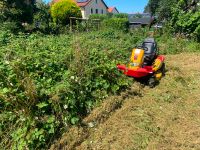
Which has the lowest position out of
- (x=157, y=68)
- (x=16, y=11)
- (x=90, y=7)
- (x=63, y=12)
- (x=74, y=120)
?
(x=74, y=120)

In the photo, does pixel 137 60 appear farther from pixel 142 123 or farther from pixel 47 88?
pixel 47 88

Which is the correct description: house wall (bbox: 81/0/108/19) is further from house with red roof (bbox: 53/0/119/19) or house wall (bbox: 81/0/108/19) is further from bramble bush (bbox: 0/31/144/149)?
bramble bush (bbox: 0/31/144/149)

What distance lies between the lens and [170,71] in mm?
8500

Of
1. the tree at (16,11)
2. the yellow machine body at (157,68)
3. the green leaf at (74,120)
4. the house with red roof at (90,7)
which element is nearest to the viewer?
the green leaf at (74,120)

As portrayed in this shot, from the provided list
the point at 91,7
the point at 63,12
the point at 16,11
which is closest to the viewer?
the point at 16,11

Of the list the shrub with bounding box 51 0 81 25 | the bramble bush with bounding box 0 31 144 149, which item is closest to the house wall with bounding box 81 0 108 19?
the shrub with bounding box 51 0 81 25

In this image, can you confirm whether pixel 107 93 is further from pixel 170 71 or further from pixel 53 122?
pixel 170 71

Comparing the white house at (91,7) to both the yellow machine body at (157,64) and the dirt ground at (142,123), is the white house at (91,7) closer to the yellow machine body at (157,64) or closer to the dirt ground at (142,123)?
the yellow machine body at (157,64)

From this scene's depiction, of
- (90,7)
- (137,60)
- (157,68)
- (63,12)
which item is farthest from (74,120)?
(90,7)

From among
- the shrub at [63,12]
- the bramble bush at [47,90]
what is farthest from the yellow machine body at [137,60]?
the shrub at [63,12]

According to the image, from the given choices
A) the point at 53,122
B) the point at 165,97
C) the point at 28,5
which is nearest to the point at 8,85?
the point at 53,122

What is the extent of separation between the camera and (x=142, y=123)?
5.31 meters

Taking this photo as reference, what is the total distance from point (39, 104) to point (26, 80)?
47cm

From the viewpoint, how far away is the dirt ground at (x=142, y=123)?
4711 mm
